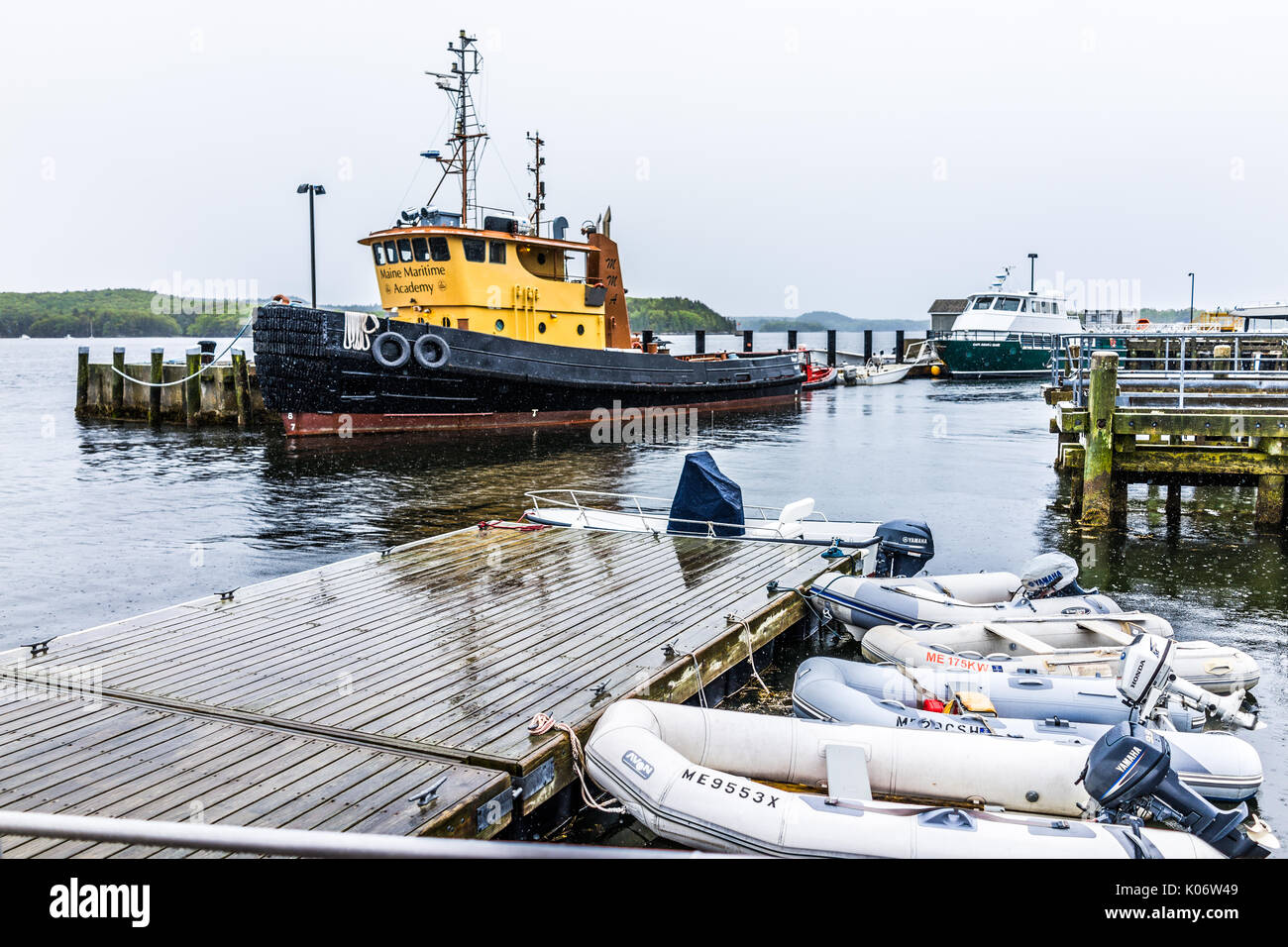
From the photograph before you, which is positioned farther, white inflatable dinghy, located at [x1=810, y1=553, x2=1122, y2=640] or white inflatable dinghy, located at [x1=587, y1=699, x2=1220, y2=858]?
white inflatable dinghy, located at [x1=810, y1=553, x2=1122, y2=640]

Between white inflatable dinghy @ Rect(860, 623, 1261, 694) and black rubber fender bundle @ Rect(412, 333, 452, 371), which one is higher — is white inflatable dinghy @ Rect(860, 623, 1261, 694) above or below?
below

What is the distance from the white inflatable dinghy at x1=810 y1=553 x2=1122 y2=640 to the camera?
7.29m

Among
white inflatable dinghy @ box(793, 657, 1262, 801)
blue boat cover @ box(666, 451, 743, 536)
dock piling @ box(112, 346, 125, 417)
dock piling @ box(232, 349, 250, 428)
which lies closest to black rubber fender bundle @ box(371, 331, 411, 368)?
dock piling @ box(232, 349, 250, 428)

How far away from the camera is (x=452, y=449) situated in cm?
2064

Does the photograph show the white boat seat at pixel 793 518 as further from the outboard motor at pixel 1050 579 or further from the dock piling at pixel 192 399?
the dock piling at pixel 192 399

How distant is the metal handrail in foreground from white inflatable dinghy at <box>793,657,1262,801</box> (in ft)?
11.1

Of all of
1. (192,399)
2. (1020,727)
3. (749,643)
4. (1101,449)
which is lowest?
(1020,727)

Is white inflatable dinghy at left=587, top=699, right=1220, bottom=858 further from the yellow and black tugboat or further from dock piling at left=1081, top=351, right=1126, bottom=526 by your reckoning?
the yellow and black tugboat

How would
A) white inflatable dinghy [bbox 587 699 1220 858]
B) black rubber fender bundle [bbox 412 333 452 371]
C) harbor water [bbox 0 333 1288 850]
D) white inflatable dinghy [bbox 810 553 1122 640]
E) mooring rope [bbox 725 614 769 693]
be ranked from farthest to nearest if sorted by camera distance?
black rubber fender bundle [bbox 412 333 452 371] → harbor water [bbox 0 333 1288 850] → white inflatable dinghy [bbox 810 553 1122 640] → mooring rope [bbox 725 614 769 693] → white inflatable dinghy [bbox 587 699 1220 858]

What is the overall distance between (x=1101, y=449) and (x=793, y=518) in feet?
14.6

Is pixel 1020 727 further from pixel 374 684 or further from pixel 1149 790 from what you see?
pixel 374 684

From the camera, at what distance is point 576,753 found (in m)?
4.66

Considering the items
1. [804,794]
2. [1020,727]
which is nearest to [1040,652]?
[1020,727]

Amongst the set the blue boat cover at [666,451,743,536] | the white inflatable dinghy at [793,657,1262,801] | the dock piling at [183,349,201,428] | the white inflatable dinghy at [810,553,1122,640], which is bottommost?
the white inflatable dinghy at [793,657,1262,801]
